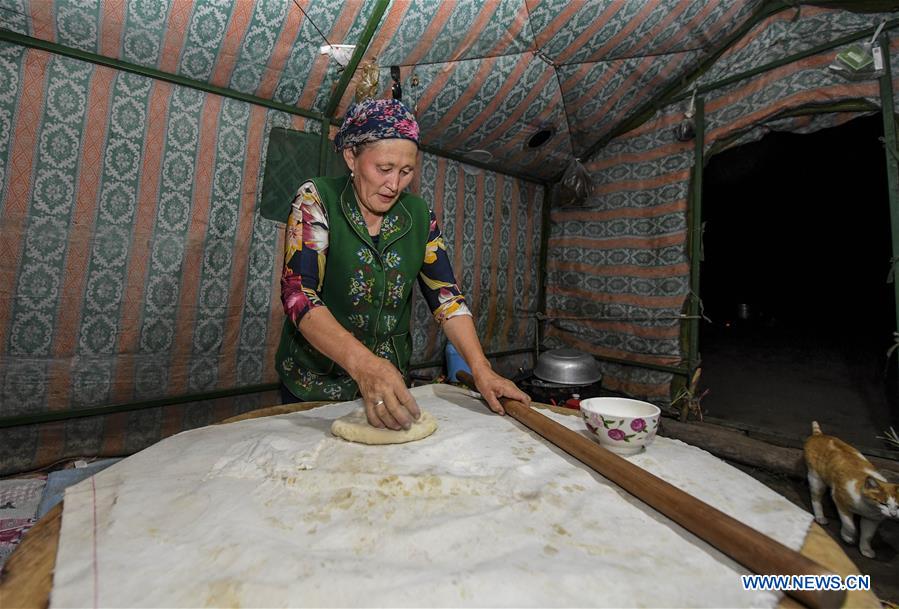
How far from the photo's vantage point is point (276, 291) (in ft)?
10.7

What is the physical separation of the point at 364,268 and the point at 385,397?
27.5 inches

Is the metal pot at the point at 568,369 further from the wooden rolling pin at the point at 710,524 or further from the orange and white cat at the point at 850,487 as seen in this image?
the wooden rolling pin at the point at 710,524

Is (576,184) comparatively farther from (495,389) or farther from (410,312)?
(495,389)

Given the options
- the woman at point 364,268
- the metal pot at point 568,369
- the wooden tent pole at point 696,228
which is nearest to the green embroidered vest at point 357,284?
the woman at point 364,268

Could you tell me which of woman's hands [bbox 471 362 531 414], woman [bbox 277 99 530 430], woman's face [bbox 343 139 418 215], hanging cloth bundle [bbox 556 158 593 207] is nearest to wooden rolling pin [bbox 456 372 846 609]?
woman's hands [bbox 471 362 531 414]

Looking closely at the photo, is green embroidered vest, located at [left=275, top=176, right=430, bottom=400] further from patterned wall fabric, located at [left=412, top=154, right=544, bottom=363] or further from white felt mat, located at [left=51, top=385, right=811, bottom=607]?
patterned wall fabric, located at [left=412, top=154, right=544, bottom=363]

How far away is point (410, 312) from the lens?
199 cm

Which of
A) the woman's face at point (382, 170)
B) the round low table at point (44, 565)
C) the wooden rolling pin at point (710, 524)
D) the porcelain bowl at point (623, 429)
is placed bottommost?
the round low table at point (44, 565)

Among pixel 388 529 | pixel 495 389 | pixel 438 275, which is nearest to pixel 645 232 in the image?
pixel 438 275

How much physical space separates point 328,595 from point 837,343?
1123 centimetres

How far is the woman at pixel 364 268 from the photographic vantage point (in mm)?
1511

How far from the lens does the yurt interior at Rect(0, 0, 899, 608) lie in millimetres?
717

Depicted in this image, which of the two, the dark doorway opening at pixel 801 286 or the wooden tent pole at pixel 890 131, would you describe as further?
the dark doorway opening at pixel 801 286

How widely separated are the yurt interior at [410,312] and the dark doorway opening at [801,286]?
171 millimetres
